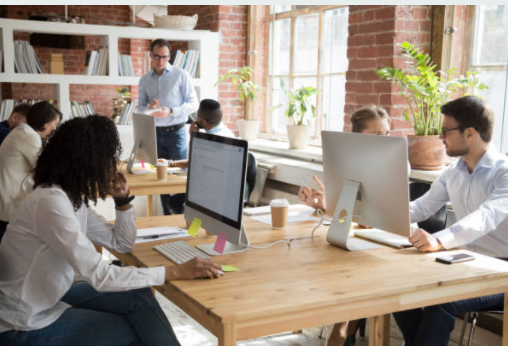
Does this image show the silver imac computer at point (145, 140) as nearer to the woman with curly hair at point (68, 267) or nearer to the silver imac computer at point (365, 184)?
the silver imac computer at point (365, 184)

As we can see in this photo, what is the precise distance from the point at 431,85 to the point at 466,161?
1.03 m

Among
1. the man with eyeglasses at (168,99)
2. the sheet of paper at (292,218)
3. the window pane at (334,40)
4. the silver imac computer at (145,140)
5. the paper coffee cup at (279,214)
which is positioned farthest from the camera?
the man with eyeglasses at (168,99)

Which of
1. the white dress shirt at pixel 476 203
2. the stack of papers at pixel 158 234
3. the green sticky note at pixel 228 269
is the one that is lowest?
the stack of papers at pixel 158 234

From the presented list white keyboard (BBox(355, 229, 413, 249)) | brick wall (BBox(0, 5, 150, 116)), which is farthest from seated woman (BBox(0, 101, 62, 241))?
brick wall (BBox(0, 5, 150, 116))

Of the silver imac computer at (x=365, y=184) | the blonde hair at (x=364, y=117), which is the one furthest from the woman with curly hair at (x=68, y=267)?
the blonde hair at (x=364, y=117)

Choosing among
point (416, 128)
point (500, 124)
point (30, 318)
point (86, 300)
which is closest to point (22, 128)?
point (86, 300)

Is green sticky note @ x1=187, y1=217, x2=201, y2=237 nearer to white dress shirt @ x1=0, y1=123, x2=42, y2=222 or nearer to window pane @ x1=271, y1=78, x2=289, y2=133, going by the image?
white dress shirt @ x1=0, y1=123, x2=42, y2=222

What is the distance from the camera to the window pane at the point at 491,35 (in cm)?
361

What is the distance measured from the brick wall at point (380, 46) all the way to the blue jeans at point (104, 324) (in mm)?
2500

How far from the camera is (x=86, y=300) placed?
2.11 metres

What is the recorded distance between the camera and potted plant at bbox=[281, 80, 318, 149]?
4918mm

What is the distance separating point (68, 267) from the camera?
1897mm

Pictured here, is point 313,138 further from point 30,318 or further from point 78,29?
point 30,318

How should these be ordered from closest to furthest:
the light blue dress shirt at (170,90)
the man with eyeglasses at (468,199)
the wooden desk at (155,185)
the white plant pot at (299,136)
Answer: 1. the man with eyeglasses at (468,199)
2. the wooden desk at (155,185)
3. the white plant pot at (299,136)
4. the light blue dress shirt at (170,90)
